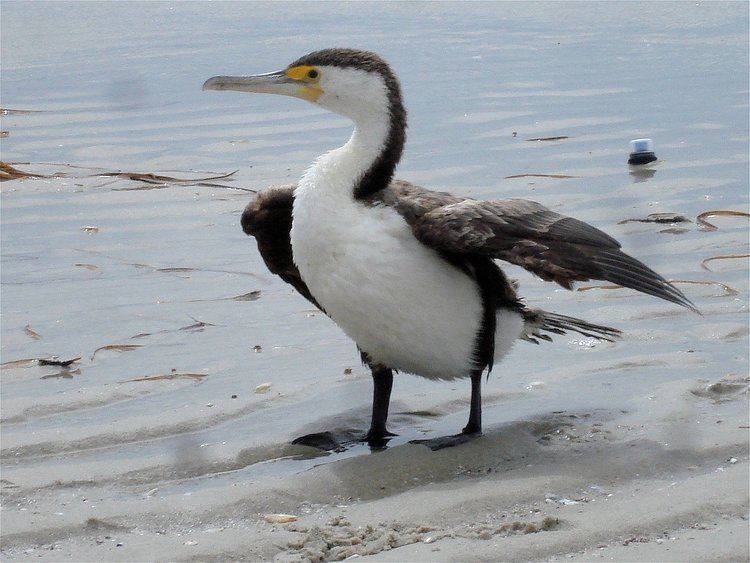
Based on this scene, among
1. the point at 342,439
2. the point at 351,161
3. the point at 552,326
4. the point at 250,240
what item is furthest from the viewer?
the point at 250,240

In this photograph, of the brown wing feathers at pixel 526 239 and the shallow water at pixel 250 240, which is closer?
the brown wing feathers at pixel 526 239

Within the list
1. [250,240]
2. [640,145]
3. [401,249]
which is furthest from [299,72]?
[640,145]

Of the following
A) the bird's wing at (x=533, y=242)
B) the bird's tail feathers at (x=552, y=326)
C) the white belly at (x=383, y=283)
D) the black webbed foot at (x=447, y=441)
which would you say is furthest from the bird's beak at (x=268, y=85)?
the black webbed foot at (x=447, y=441)

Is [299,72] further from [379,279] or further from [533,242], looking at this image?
[533,242]

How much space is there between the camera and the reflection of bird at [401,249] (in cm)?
488

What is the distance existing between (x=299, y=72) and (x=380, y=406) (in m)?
1.40

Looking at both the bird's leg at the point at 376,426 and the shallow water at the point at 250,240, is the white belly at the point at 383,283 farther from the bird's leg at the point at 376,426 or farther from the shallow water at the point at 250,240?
the shallow water at the point at 250,240

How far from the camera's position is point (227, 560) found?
13.3ft

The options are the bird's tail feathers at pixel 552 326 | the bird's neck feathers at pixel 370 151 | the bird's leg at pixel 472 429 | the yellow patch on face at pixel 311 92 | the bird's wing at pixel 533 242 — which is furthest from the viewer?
the bird's tail feathers at pixel 552 326

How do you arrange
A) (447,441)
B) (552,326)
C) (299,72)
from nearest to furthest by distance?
(447,441) → (299,72) → (552,326)

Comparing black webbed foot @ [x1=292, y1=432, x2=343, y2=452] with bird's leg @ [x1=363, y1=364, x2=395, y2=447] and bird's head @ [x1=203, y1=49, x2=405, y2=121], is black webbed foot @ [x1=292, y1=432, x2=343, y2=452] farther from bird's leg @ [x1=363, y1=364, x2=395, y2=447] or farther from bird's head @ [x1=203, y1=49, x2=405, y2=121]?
bird's head @ [x1=203, y1=49, x2=405, y2=121]

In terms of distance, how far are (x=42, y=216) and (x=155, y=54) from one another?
6321 millimetres

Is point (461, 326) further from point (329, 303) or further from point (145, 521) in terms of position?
point (145, 521)

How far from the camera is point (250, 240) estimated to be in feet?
25.6
